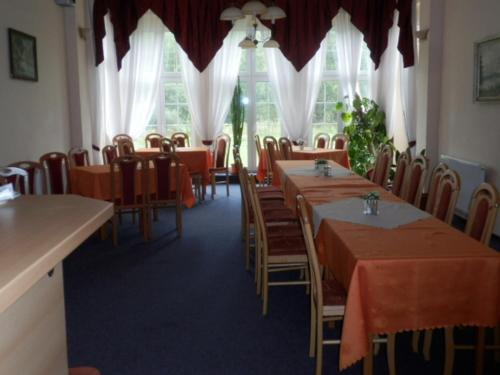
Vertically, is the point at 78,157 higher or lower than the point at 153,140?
lower

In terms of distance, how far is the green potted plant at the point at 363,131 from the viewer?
8742 mm

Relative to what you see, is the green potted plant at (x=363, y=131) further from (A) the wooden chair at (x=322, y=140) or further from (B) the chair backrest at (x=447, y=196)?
(B) the chair backrest at (x=447, y=196)

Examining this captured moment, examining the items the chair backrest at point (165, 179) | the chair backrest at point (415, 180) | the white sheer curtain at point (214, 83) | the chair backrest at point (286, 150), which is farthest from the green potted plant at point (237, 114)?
the chair backrest at point (415, 180)

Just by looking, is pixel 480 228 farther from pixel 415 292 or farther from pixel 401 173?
pixel 401 173

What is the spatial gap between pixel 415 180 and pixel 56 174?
363 centimetres

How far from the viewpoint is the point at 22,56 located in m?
5.92

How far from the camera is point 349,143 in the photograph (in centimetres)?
885

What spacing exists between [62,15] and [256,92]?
11.1 feet

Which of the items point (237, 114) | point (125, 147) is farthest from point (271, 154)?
point (125, 147)

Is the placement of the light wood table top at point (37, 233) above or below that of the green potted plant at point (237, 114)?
below

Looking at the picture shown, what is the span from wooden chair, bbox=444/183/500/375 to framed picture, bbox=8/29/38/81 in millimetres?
4784

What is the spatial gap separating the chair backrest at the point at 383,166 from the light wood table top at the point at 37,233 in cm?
351

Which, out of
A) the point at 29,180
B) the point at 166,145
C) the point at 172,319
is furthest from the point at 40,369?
the point at 166,145

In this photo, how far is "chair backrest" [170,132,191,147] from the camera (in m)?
8.74
